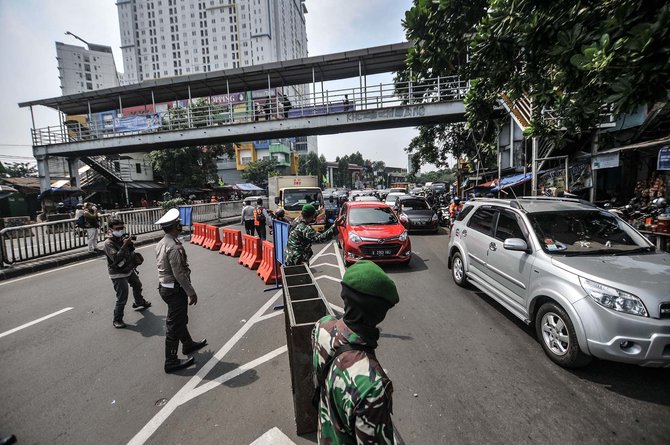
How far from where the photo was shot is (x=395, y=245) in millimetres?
7699

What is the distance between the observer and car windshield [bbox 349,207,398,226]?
28.3 feet

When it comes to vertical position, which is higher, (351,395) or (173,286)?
(351,395)

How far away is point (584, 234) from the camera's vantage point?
432 cm

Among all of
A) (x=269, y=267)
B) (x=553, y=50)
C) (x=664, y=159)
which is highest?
(x=553, y=50)

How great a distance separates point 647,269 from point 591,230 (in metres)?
1.07

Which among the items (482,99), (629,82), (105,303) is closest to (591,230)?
(629,82)

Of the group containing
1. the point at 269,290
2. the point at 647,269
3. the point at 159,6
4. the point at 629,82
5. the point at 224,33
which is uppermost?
the point at 159,6

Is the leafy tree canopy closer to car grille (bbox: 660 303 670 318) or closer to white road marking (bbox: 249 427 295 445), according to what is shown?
car grille (bbox: 660 303 670 318)

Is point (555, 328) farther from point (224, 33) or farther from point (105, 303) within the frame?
point (224, 33)

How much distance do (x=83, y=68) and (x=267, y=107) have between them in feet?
328

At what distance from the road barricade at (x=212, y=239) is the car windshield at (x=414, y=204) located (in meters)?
8.06

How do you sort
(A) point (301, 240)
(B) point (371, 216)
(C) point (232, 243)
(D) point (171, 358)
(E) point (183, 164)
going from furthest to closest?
(E) point (183, 164), (C) point (232, 243), (B) point (371, 216), (A) point (301, 240), (D) point (171, 358)

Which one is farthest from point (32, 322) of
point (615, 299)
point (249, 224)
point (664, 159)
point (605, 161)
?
point (605, 161)

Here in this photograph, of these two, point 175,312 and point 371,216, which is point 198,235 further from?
point 175,312
